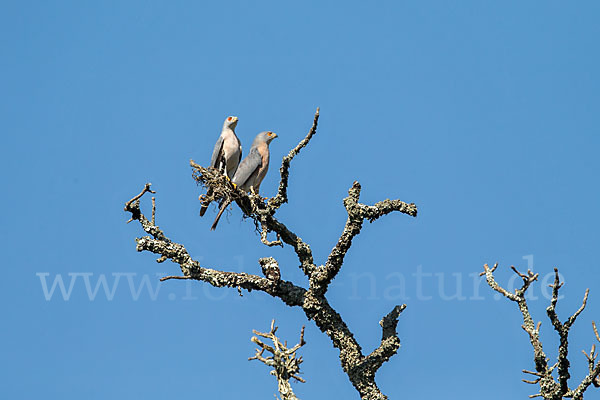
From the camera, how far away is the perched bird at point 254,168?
1107 centimetres

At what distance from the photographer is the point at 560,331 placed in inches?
262

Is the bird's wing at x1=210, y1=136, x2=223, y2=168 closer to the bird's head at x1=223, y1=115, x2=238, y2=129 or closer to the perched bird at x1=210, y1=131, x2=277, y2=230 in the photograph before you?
the bird's head at x1=223, y1=115, x2=238, y2=129

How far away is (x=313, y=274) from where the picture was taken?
304 inches

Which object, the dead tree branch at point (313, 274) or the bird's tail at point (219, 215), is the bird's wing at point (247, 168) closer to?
the bird's tail at point (219, 215)

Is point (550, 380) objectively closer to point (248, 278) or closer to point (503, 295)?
point (503, 295)

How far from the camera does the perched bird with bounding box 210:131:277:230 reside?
1107cm

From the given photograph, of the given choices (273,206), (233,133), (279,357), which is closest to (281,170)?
(273,206)

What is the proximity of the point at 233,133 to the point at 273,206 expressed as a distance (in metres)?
4.65

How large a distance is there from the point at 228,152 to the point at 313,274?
16.0 ft

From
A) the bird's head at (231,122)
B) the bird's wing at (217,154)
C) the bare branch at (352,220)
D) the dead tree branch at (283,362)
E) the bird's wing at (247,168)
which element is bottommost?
the dead tree branch at (283,362)

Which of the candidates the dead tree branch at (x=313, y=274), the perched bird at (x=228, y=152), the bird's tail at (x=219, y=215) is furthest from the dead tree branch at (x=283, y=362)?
the perched bird at (x=228, y=152)

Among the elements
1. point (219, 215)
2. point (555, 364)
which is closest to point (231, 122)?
point (219, 215)

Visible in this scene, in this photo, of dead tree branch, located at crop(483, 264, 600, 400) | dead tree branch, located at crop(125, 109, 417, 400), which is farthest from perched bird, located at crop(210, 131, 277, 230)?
dead tree branch, located at crop(483, 264, 600, 400)

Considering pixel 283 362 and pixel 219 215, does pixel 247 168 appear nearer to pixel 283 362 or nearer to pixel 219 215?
pixel 219 215
